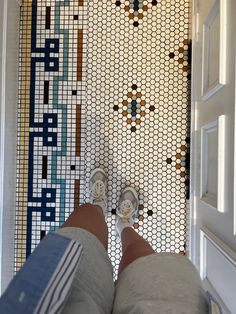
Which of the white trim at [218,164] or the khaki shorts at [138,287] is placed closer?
the khaki shorts at [138,287]

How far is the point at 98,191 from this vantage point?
131 centimetres

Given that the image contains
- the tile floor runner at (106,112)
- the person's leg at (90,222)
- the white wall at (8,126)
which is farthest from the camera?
the tile floor runner at (106,112)

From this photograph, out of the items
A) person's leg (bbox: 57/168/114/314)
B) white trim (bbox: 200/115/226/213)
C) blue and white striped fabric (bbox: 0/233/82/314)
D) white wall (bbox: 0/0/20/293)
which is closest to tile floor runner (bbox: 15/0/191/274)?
white wall (bbox: 0/0/20/293)

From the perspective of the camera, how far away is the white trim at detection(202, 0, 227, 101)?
2.81ft

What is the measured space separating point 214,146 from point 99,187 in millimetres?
494

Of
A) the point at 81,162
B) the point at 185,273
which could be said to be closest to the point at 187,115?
the point at 81,162

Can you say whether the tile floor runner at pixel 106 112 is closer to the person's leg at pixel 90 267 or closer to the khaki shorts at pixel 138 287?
the person's leg at pixel 90 267

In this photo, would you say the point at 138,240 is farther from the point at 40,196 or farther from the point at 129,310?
the point at 40,196

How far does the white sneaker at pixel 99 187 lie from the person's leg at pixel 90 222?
237mm

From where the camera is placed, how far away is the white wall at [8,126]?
1.25m

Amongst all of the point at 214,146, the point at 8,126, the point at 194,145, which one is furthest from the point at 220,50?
the point at 8,126

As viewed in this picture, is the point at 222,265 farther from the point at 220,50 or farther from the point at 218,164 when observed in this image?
the point at 220,50

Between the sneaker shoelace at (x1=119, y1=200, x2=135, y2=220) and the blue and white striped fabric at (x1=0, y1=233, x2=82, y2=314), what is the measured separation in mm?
757

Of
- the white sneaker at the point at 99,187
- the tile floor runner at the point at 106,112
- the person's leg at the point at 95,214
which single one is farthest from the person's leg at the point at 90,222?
the tile floor runner at the point at 106,112
